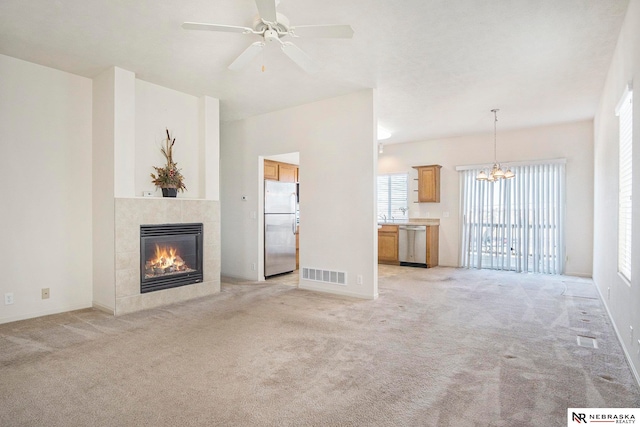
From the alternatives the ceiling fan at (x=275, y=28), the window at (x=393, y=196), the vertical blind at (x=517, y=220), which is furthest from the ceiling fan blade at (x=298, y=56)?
the window at (x=393, y=196)

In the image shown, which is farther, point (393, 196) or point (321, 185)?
point (393, 196)

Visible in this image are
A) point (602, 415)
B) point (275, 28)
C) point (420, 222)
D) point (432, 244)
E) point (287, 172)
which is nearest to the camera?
point (602, 415)

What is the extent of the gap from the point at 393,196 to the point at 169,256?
555 cm

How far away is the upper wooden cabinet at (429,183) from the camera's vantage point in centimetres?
770

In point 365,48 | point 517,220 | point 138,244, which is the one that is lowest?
point 138,244

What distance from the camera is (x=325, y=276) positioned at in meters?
5.11

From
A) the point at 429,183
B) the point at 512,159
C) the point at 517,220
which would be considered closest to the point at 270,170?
the point at 429,183

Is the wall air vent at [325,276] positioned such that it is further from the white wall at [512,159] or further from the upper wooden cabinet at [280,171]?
the white wall at [512,159]

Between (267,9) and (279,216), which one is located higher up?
(267,9)

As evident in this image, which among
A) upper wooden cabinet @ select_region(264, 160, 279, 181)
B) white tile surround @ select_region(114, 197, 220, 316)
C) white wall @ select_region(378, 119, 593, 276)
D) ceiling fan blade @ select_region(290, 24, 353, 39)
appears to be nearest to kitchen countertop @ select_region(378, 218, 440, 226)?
white wall @ select_region(378, 119, 593, 276)

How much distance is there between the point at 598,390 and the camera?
2264 millimetres

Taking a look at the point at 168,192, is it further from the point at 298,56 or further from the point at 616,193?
the point at 616,193

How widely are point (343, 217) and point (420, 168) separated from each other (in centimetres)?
370

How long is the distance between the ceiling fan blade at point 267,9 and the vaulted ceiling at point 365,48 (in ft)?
1.02
